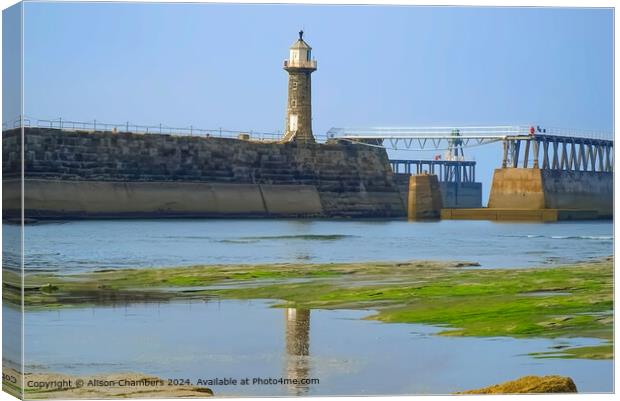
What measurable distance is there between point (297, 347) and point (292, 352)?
19 cm

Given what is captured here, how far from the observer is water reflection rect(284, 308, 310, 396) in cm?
1036

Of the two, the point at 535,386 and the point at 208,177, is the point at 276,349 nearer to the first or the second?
the point at 535,386

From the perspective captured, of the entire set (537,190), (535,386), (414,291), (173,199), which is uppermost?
(537,190)

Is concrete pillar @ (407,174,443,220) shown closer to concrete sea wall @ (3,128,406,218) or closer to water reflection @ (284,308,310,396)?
concrete sea wall @ (3,128,406,218)

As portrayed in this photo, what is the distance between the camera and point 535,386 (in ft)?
33.6

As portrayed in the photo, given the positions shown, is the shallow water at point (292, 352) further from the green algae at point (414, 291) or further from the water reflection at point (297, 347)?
the green algae at point (414, 291)

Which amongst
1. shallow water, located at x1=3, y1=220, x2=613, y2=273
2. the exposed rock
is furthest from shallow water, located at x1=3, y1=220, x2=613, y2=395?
shallow water, located at x1=3, y1=220, x2=613, y2=273

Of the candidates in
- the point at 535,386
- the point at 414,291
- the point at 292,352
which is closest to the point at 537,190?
the point at 414,291

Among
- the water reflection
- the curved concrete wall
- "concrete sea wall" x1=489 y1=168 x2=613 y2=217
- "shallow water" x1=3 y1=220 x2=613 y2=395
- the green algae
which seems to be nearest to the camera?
the water reflection

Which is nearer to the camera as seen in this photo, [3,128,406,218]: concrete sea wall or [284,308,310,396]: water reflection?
[284,308,310,396]: water reflection

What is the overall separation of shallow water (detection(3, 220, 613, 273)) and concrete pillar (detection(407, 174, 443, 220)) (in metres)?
16.4

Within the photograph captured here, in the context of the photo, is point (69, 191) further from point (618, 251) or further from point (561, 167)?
point (618, 251)

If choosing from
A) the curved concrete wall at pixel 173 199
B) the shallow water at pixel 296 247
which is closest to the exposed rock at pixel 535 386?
the shallow water at pixel 296 247

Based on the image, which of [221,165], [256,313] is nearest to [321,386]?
[256,313]
